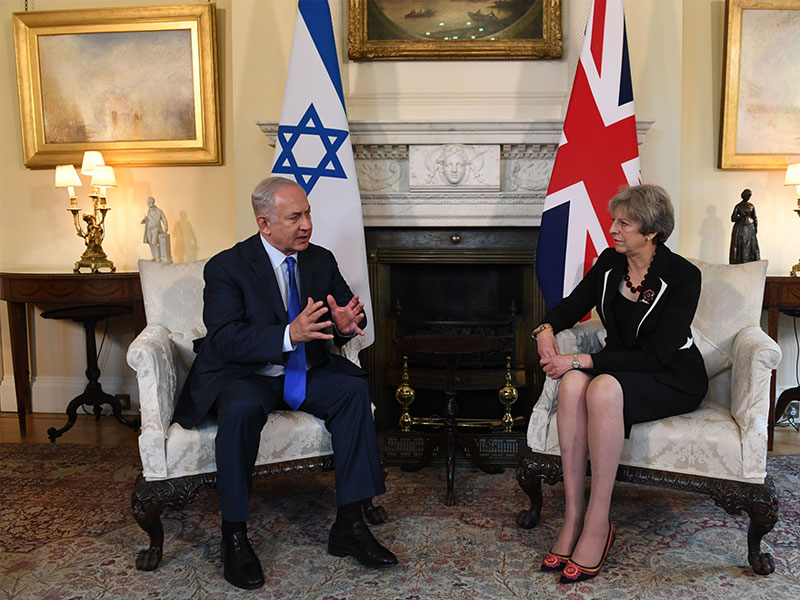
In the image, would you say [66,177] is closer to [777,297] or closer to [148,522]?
[148,522]

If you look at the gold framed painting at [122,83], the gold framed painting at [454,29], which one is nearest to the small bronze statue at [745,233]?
the gold framed painting at [454,29]

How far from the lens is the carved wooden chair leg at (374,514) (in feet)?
8.62

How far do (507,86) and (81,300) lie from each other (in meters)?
2.57

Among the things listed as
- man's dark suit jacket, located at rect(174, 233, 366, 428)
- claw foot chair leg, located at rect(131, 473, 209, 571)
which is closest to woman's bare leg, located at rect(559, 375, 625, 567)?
man's dark suit jacket, located at rect(174, 233, 366, 428)

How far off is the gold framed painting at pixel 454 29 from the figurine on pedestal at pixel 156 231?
54.4 inches

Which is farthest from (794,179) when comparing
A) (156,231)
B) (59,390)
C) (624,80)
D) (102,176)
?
(59,390)

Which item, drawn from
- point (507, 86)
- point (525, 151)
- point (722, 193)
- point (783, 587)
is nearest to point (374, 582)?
point (783, 587)

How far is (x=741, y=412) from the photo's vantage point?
231 cm

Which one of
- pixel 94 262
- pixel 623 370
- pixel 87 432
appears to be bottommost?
pixel 87 432

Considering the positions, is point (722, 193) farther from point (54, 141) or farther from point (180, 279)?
point (54, 141)

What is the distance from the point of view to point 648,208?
2.37 m

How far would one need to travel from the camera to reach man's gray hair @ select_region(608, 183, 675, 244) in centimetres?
237

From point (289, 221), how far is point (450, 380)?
41.2 inches

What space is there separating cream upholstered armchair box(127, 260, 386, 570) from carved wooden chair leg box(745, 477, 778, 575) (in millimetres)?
1263
